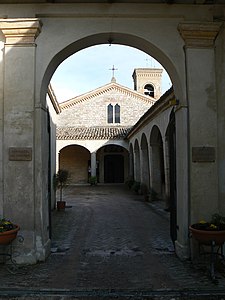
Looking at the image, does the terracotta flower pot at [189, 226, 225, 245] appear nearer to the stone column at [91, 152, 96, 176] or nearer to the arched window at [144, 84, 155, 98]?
the stone column at [91, 152, 96, 176]

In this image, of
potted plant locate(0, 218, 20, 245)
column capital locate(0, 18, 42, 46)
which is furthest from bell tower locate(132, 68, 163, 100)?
potted plant locate(0, 218, 20, 245)

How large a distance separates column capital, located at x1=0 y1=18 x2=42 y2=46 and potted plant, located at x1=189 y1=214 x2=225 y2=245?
176 inches

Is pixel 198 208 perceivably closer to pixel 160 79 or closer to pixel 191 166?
pixel 191 166

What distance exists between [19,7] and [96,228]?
6098 millimetres

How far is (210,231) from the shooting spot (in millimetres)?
4852

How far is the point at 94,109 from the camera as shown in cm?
3136

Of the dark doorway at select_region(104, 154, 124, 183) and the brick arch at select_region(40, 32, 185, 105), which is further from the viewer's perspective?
the dark doorway at select_region(104, 154, 124, 183)

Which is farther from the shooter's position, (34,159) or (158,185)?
(158,185)

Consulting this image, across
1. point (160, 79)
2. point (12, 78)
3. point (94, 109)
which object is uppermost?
point (160, 79)

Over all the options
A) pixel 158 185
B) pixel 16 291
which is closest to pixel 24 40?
pixel 16 291

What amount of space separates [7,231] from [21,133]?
1767mm

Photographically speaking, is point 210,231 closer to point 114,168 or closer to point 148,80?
point 114,168

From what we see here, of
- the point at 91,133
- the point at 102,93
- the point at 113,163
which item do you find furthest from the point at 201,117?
the point at 102,93

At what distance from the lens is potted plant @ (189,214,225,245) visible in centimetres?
482
